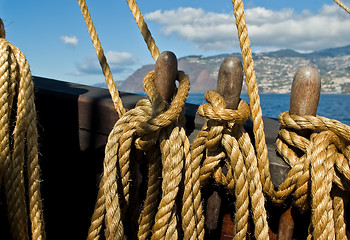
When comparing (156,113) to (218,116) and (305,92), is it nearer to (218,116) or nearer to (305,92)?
(218,116)

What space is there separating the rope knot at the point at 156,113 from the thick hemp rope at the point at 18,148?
408 millimetres

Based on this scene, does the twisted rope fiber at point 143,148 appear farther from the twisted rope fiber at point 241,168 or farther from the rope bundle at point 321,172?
the rope bundle at point 321,172

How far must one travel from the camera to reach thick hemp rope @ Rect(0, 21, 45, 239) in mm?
1129

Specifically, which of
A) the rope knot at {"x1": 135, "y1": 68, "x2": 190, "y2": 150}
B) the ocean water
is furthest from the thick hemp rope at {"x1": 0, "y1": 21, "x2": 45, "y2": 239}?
the ocean water

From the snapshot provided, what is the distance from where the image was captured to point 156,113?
3.39 feet

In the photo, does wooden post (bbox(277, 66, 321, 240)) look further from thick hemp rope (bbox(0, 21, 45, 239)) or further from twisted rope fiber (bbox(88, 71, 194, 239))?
thick hemp rope (bbox(0, 21, 45, 239))

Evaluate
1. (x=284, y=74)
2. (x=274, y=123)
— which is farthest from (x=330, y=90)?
(x=274, y=123)

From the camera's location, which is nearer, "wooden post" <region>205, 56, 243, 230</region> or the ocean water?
"wooden post" <region>205, 56, 243, 230</region>

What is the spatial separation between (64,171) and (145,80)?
2.50 ft

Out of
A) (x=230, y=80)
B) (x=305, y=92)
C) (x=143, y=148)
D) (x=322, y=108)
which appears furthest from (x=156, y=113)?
(x=322, y=108)

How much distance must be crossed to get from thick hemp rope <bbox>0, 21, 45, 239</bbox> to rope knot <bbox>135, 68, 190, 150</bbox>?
0.41m

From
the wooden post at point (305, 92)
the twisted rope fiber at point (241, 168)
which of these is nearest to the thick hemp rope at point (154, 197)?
the twisted rope fiber at point (241, 168)

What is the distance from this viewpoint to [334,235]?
3.21 feet

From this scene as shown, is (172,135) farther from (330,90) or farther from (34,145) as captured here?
(330,90)
